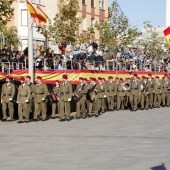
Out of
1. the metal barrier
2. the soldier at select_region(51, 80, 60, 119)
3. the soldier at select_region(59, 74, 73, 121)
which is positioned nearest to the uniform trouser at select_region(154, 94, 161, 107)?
the metal barrier

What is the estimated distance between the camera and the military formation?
2512cm

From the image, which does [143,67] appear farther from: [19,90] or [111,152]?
[111,152]

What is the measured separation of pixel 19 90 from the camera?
81.8 ft

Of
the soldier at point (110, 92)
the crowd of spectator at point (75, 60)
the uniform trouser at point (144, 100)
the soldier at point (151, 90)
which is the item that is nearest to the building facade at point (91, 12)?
the crowd of spectator at point (75, 60)

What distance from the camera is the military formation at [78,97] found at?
25125 millimetres

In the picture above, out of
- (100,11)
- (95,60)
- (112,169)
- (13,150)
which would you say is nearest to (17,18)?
(100,11)

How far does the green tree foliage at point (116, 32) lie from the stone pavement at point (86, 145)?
24.4m

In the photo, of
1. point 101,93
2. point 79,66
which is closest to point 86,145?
point 101,93

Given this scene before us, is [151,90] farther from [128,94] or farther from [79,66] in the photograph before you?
[79,66]

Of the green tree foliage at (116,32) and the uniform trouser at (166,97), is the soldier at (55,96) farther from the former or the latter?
the green tree foliage at (116,32)

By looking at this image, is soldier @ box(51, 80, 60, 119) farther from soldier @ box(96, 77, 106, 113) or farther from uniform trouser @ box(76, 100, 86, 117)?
soldier @ box(96, 77, 106, 113)

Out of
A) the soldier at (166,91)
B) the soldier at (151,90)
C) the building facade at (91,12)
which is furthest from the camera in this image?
the building facade at (91,12)

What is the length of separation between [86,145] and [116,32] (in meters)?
35.2

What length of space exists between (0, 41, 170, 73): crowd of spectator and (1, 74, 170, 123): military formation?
1.41 m
